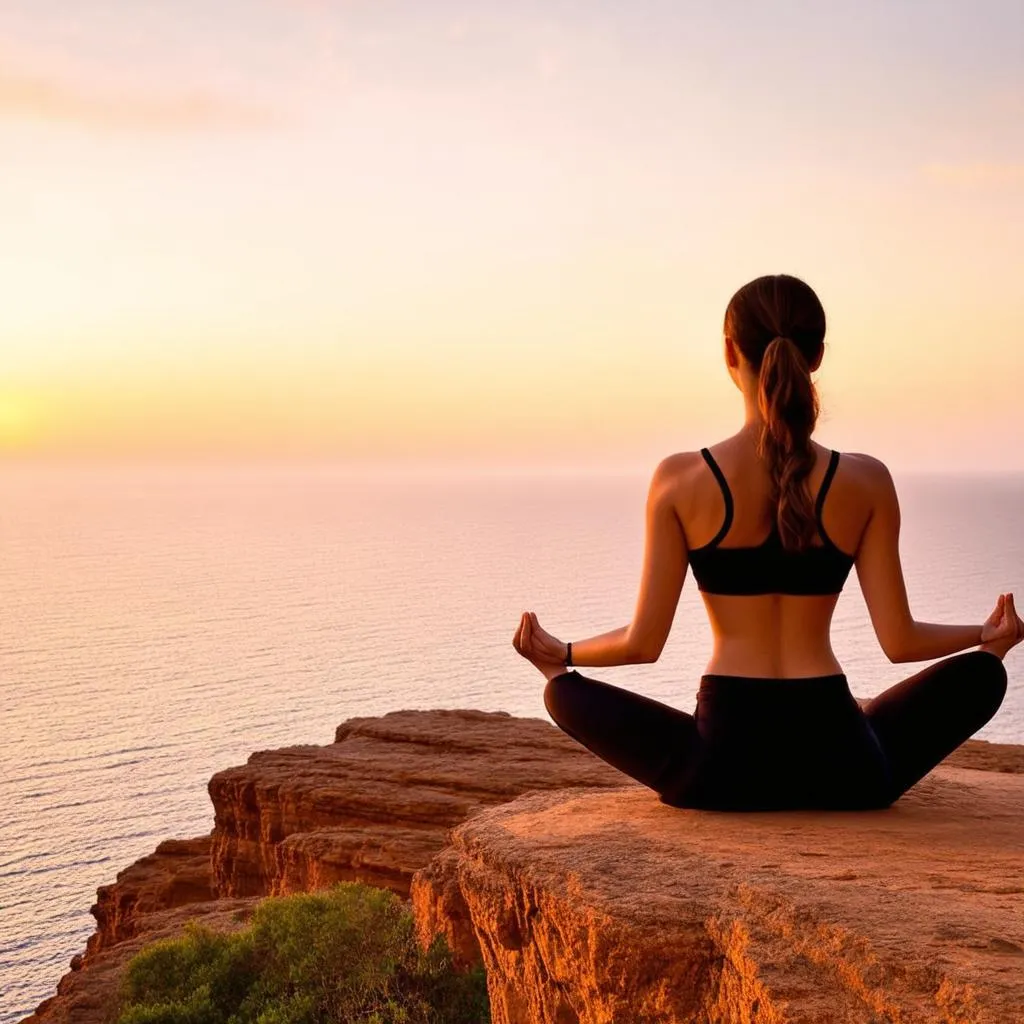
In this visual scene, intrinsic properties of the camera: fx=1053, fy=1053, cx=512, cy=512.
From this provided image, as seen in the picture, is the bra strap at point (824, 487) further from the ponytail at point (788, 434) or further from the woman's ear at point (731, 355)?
the woman's ear at point (731, 355)

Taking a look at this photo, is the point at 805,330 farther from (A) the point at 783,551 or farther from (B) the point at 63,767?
(B) the point at 63,767

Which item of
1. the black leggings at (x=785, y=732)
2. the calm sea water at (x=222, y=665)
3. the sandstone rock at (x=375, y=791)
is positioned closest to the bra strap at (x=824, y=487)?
the black leggings at (x=785, y=732)

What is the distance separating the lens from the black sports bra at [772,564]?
5.44m

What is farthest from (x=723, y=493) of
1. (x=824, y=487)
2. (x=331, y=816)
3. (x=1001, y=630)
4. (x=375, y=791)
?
(x=331, y=816)

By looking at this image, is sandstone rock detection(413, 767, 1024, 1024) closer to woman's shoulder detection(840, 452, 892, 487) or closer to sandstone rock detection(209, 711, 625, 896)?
woman's shoulder detection(840, 452, 892, 487)

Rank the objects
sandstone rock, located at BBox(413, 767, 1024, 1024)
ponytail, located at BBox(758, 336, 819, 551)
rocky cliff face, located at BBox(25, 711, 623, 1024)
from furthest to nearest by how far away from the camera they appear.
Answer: rocky cliff face, located at BBox(25, 711, 623, 1024) → ponytail, located at BBox(758, 336, 819, 551) → sandstone rock, located at BBox(413, 767, 1024, 1024)

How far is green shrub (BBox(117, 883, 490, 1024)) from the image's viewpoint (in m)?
16.4

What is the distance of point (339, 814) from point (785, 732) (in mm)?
23433

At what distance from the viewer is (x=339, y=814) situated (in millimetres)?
27156

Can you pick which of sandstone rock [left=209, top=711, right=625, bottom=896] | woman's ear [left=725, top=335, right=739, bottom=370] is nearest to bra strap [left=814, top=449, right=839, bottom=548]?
woman's ear [left=725, top=335, right=739, bottom=370]

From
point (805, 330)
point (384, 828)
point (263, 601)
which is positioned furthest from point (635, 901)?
point (263, 601)

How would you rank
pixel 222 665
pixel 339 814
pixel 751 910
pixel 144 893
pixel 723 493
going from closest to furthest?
1. pixel 751 910
2. pixel 723 493
3. pixel 339 814
4. pixel 144 893
5. pixel 222 665

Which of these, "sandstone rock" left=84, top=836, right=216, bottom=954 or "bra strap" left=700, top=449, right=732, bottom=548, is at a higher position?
"bra strap" left=700, top=449, right=732, bottom=548

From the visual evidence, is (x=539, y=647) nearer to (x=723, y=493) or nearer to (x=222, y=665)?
(x=723, y=493)
